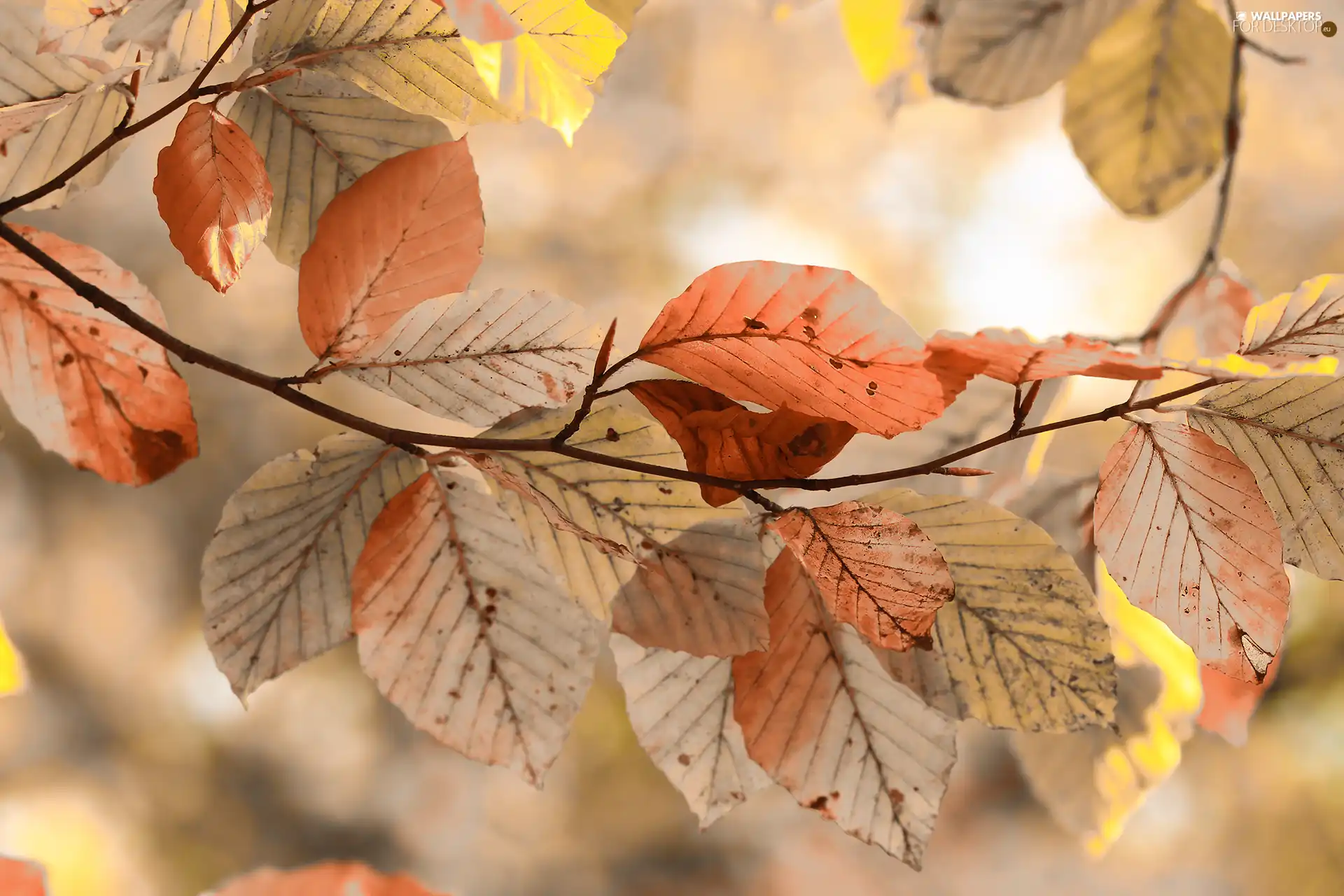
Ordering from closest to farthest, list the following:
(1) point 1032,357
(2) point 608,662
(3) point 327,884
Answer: (1) point 1032,357 → (3) point 327,884 → (2) point 608,662

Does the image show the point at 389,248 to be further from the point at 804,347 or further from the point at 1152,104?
the point at 1152,104

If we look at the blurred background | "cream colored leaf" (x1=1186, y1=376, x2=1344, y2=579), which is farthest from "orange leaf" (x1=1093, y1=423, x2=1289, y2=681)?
the blurred background

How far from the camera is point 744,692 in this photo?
0.14 metres

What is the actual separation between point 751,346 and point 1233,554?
0.07 metres

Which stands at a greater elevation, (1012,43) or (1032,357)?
(1012,43)

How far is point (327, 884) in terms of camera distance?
0.66 feet

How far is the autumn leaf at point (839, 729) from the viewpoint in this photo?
5.6 inches

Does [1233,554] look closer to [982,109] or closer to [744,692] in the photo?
[744,692]

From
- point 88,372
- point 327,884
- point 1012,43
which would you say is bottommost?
point 327,884

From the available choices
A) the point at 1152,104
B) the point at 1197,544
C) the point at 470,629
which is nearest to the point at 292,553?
the point at 470,629

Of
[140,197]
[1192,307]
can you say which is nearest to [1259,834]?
[1192,307]

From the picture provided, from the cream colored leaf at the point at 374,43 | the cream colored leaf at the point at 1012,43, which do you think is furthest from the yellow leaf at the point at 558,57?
the cream colored leaf at the point at 1012,43

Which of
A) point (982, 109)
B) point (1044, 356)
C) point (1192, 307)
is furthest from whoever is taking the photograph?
point (982, 109)

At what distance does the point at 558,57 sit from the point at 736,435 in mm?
61
